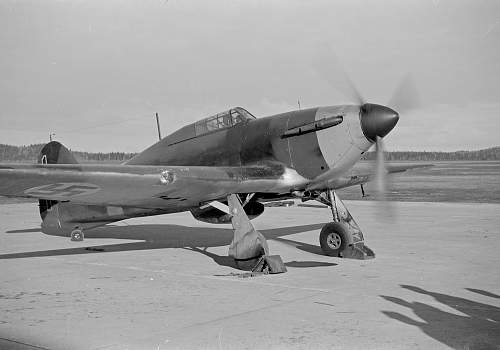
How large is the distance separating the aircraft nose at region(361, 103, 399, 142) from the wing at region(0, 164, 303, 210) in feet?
4.98

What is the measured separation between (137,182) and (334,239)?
13.4 feet

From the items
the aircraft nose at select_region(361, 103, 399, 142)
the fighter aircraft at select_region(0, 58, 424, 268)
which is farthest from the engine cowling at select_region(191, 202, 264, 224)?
the aircraft nose at select_region(361, 103, 399, 142)

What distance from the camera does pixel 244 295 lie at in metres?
7.69

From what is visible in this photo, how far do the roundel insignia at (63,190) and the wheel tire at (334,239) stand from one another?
14.6ft

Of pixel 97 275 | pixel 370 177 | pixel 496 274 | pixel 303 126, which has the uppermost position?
pixel 303 126

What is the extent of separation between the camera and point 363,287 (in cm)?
812

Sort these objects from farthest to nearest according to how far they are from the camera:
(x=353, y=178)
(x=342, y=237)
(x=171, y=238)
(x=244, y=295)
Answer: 1. (x=171, y=238)
2. (x=353, y=178)
3. (x=342, y=237)
4. (x=244, y=295)

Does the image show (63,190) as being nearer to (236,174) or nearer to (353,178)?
(236,174)

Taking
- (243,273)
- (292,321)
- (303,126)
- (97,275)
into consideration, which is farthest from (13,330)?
(303,126)

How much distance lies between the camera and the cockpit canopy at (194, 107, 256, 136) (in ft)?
37.7

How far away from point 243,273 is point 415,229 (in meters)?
7.77

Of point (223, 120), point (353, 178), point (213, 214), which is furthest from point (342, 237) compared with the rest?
point (223, 120)

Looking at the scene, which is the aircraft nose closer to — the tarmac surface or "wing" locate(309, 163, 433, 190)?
"wing" locate(309, 163, 433, 190)

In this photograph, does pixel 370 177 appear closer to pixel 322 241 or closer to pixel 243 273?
pixel 322 241
